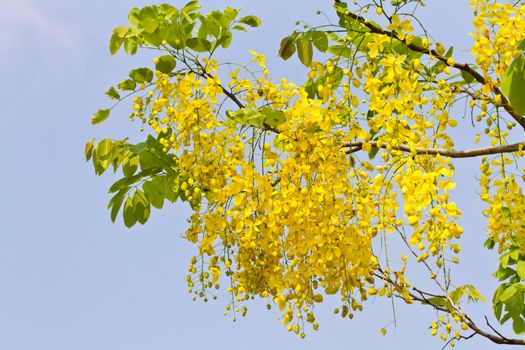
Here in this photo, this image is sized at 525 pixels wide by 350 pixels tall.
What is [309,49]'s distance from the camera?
3344 mm

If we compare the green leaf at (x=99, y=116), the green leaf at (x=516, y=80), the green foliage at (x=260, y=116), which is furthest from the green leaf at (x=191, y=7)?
the green leaf at (x=516, y=80)

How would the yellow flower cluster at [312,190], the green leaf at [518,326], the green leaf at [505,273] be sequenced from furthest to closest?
1. the green leaf at [505,273]
2. the green leaf at [518,326]
3. the yellow flower cluster at [312,190]

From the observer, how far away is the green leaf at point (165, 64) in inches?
128

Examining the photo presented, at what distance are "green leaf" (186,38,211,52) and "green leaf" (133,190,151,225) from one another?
0.71 m

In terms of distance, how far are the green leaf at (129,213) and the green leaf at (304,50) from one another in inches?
39.3

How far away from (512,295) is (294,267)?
1426 millimetres

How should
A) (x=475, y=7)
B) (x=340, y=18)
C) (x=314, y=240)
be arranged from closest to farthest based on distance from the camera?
(x=314, y=240) < (x=475, y=7) < (x=340, y=18)

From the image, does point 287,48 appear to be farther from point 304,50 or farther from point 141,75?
point 141,75

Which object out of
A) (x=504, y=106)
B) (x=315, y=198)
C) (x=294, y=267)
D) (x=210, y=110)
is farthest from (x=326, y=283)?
(x=504, y=106)

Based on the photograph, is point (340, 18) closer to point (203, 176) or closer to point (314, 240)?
point (203, 176)

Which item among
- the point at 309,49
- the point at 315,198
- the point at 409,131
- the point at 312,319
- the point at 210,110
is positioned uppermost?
the point at 309,49

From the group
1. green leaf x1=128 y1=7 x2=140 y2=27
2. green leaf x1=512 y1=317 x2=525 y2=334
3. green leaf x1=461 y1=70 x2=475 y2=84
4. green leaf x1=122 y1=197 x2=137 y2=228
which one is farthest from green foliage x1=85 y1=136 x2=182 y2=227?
green leaf x1=512 y1=317 x2=525 y2=334

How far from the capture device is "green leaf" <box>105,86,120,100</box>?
3527mm

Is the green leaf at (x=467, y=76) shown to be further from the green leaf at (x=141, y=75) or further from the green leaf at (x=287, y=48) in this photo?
the green leaf at (x=141, y=75)
